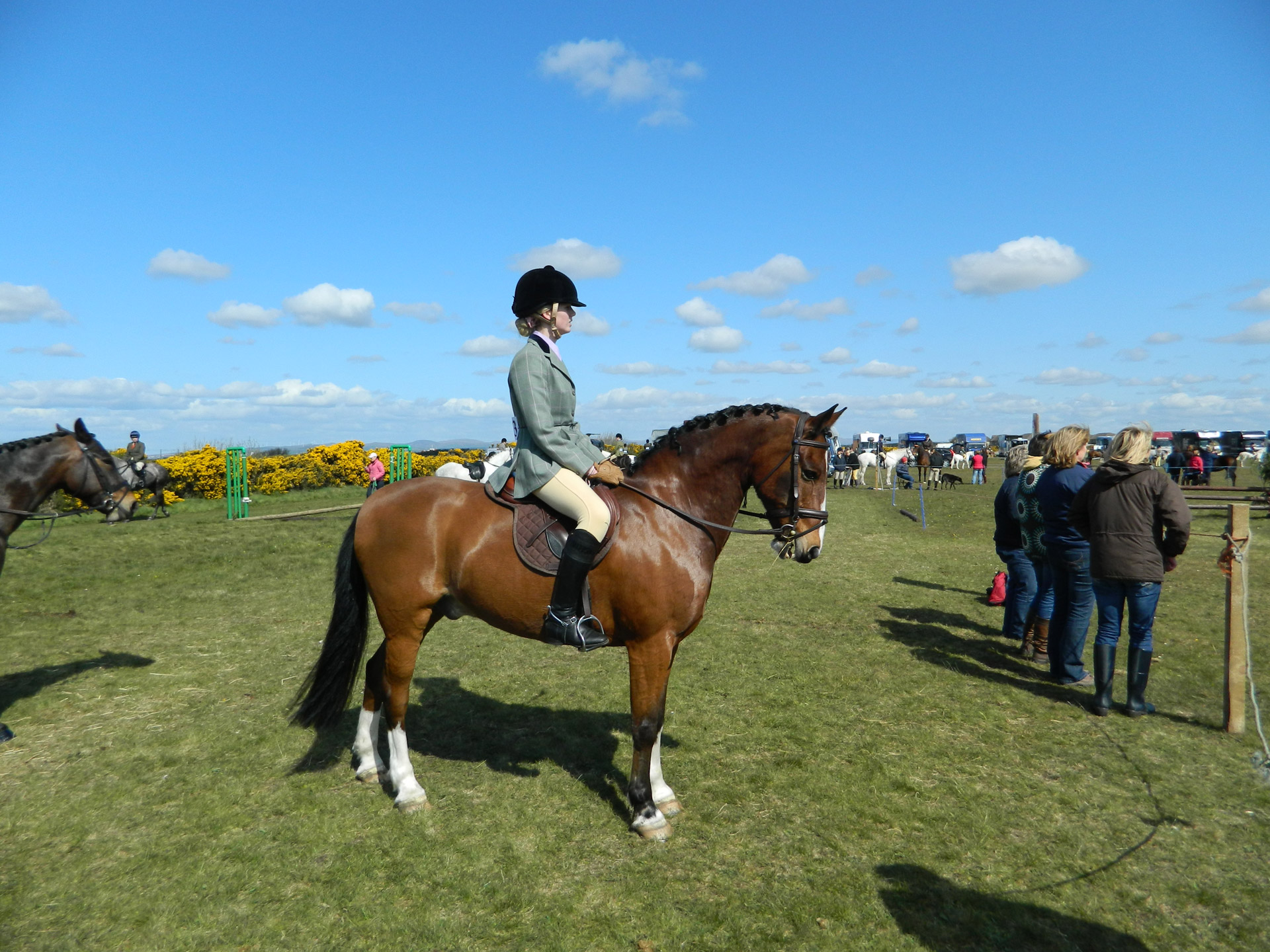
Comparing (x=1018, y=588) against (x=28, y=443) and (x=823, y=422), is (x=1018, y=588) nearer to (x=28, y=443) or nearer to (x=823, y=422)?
(x=823, y=422)

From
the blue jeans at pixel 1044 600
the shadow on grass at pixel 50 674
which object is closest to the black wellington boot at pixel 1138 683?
the blue jeans at pixel 1044 600

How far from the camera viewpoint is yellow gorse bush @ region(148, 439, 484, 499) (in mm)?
23109

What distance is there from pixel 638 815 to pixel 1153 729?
4349 millimetres

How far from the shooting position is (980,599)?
401 inches

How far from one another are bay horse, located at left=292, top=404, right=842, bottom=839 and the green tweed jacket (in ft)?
1.31

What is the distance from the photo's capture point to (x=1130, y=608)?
18.1 feet

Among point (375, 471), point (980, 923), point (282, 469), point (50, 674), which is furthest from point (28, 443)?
point (282, 469)

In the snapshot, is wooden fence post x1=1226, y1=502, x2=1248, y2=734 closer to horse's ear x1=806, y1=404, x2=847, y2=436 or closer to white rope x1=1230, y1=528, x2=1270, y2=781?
white rope x1=1230, y1=528, x2=1270, y2=781

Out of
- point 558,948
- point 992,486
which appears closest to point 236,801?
point 558,948

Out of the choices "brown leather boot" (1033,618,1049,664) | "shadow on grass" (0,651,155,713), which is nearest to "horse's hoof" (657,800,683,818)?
"brown leather boot" (1033,618,1049,664)

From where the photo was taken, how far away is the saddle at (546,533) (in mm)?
4059

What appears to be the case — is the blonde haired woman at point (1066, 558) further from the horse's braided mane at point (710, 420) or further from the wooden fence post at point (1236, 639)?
the horse's braided mane at point (710, 420)

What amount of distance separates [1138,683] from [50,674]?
10190mm

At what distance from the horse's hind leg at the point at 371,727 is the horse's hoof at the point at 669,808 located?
1.96 metres
